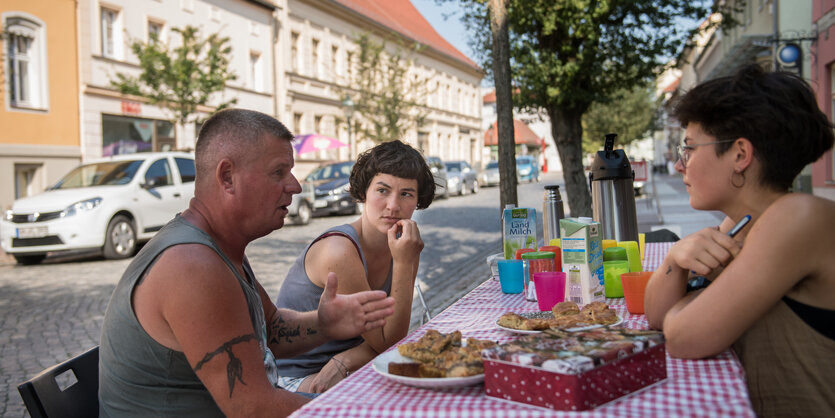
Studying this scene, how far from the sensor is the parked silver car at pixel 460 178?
32.0m

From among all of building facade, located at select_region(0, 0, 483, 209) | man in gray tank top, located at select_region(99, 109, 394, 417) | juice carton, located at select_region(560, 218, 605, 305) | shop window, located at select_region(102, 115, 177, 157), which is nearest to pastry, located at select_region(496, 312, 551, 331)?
juice carton, located at select_region(560, 218, 605, 305)

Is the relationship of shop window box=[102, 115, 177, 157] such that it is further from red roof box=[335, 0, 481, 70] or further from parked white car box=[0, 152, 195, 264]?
red roof box=[335, 0, 481, 70]

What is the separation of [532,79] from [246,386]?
1138 centimetres

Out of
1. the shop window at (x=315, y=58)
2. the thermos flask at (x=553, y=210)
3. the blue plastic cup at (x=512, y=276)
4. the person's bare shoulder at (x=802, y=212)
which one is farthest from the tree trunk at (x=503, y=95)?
the shop window at (x=315, y=58)

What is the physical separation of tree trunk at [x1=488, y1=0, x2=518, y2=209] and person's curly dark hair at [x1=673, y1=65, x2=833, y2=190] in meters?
4.37

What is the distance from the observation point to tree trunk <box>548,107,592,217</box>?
41.0 ft

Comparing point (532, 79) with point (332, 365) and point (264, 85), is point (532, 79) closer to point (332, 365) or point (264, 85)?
point (332, 365)

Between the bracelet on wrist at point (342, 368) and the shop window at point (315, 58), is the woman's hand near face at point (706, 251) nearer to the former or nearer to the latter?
the bracelet on wrist at point (342, 368)

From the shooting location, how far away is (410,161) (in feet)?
11.3

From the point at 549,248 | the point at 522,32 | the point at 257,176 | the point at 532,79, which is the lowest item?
the point at 549,248

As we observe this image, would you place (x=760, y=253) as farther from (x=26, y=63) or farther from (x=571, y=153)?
(x=26, y=63)

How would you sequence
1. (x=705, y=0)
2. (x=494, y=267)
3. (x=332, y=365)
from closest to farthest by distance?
(x=332, y=365) < (x=494, y=267) < (x=705, y=0)

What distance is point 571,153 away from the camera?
1312 cm

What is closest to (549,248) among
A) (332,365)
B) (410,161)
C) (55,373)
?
(410,161)
